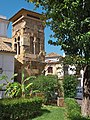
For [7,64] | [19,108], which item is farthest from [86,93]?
[7,64]

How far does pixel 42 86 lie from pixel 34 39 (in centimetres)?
808

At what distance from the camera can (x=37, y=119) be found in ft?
41.0

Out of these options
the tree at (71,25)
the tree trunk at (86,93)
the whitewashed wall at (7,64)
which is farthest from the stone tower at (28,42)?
the tree at (71,25)

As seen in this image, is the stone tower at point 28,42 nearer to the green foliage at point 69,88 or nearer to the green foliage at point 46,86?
the green foliage at point 46,86

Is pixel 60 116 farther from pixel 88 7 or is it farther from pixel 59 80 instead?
pixel 59 80

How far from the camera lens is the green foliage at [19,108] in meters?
11.8

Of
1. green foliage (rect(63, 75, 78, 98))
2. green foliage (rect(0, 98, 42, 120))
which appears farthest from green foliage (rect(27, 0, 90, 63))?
green foliage (rect(63, 75, 78, 98))

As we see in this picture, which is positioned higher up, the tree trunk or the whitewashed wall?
the whitewashed wall

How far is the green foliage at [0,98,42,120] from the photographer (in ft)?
38.7

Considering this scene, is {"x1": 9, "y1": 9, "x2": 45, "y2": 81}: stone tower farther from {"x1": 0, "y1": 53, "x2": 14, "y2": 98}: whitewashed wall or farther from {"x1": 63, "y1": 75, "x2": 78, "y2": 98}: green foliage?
{"x1": 63, "y1": 75, "x2": 78, "y2": 98}: green foliage

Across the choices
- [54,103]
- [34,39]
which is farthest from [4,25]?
[54,103]

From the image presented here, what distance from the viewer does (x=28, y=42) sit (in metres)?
25.2

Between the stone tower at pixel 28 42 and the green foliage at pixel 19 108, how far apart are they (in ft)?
37.1

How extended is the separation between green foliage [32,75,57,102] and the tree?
401 inches
